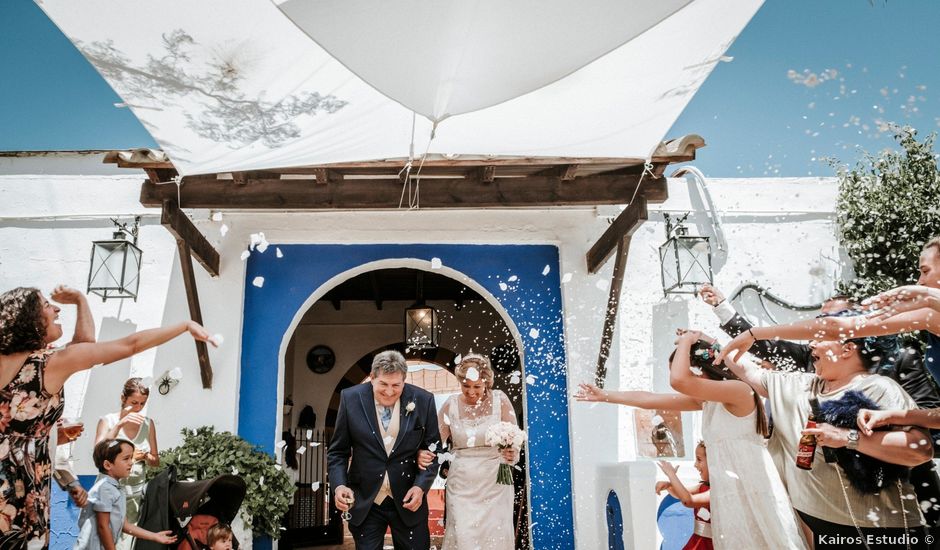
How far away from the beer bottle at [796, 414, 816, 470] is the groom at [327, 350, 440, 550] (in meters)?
2.29

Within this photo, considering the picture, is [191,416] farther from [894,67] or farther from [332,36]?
[894,67]

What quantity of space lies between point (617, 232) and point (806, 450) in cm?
316

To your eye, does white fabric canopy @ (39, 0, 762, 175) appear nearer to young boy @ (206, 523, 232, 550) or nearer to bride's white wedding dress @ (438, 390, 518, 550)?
bride's white wedding dress @ (438, 390, 518, 550)

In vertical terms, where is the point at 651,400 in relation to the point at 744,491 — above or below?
above

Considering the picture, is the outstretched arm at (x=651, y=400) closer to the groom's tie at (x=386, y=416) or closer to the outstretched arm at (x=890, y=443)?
the outstretched arm at (x=890, y=443)

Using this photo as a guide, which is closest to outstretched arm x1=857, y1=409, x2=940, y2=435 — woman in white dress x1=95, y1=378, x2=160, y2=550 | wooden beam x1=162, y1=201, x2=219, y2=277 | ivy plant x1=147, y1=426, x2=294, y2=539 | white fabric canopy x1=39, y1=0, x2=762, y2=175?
Answer: white fabric canopy x1=39, y1=0, x2=762, y2=175

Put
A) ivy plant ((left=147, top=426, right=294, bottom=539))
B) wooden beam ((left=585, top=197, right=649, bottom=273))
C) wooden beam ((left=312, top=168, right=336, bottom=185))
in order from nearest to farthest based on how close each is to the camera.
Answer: ivy plant ((left=147, top=426, right=294, bottom=539))
wooden beam ((left=585, top=197, right=649, bottom=273))
wooden beam ((left=312, top=168, right=336, bottom=185))

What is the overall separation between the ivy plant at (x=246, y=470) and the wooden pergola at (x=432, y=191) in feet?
2.07

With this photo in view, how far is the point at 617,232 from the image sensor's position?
5.91 m

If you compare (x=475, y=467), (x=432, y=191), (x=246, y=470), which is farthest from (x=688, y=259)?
(x=246, y=470)

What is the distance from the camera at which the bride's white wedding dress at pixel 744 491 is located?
305cm

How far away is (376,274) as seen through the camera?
9453 millimetres

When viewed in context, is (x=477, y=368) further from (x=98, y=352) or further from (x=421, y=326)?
(x=421, y=326)

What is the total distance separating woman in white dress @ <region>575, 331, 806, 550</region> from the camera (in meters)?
3.07
